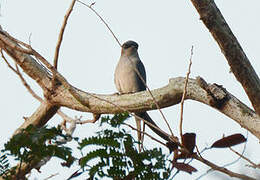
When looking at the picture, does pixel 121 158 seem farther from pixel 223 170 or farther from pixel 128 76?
pixel 128 76

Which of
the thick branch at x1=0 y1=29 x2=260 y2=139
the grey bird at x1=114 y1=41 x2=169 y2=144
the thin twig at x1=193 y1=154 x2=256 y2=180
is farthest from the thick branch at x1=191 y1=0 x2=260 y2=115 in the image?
the grey bird at x1=114 y1=41 x2=169 y2=144

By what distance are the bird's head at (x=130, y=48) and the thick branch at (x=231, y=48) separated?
15.8ft

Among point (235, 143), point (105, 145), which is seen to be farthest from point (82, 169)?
point (235, 143)

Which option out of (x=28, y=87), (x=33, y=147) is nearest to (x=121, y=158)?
(x=33, y=147)

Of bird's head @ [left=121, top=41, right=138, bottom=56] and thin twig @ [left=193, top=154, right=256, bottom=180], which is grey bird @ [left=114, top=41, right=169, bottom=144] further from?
thin twig @ [left=193, top=154, right=256, bottom=180]

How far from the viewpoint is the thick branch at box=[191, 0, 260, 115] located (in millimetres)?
2428

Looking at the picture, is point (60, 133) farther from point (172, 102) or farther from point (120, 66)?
point (120, 66)

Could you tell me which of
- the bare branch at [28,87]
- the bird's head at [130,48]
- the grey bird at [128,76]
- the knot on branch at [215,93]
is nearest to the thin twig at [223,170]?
the knot on branch at [215,93]

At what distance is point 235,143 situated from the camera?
176cm

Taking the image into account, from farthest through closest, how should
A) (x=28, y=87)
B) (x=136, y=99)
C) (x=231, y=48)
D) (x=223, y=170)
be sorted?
1. (x=28, y=87)
2. (x=136, y=99)
3. (x=231, y=48)
4. (x=223, y=170)

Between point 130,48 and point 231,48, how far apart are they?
4973mm

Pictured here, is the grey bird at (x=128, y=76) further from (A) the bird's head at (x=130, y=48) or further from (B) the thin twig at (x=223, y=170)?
(B) the thin twig at (x=223, y=170)

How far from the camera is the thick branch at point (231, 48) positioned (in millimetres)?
2428

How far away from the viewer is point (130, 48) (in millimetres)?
7422
